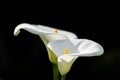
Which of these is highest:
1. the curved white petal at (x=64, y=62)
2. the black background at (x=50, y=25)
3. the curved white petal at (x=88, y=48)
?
the curved white petal at (x=88, y=48)

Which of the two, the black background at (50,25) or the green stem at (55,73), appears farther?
the black background at (50,25)

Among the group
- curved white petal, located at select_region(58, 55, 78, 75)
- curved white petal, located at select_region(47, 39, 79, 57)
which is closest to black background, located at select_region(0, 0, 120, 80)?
curved white petal, located at select_region(47, 39, 79, 57)

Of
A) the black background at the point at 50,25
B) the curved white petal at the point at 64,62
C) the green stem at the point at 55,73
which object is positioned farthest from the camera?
the black background at the point at 50,25

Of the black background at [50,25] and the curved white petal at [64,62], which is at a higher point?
the curved white petal at [64,62]

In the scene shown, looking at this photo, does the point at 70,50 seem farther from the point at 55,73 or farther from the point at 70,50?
the point at 55,73

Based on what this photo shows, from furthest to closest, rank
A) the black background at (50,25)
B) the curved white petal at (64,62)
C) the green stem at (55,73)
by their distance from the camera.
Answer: the black background at (50,25) → the green stem at (55,73) → the curved white petal at (64,62)

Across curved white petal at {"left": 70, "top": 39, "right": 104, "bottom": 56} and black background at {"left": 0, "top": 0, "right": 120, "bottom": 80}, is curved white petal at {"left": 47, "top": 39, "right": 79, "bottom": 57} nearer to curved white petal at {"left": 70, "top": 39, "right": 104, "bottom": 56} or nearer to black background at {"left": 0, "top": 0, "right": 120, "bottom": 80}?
curved white petal at {"left": 70, "top": 39, "right": 104, "bottom": 56}

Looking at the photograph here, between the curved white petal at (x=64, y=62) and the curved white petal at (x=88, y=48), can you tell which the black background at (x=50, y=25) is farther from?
the curved white petal at (x=64, y=62)

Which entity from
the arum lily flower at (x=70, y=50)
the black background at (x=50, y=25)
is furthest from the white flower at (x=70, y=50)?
the black background at (x=50, y=25)

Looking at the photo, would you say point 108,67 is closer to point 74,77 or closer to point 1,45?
point 74,77
